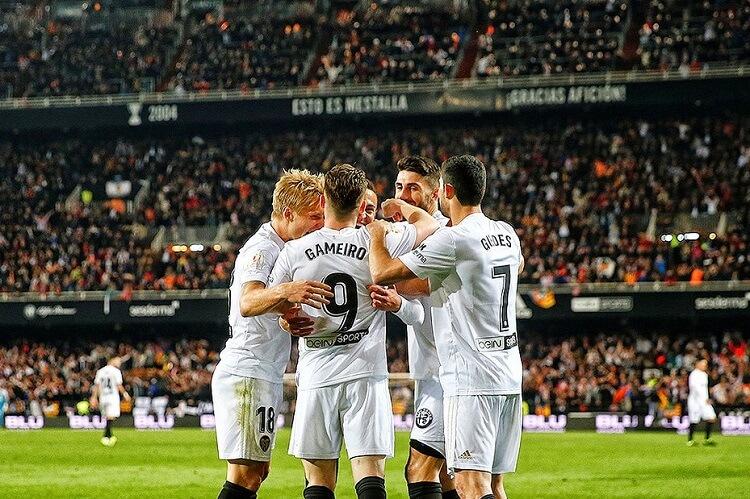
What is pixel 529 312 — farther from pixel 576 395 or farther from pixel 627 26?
pixel 627 26

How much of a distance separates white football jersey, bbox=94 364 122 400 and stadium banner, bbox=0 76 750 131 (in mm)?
17650

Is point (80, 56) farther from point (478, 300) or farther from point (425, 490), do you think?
point (478, 300)

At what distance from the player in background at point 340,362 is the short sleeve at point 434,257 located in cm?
29

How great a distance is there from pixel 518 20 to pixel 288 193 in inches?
1473

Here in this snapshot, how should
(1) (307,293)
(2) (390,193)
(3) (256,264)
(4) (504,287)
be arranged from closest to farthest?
(1) (307,293), (3) (256,264), (4) (504,287), (2) (390,193)

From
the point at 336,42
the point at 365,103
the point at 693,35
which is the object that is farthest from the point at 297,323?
the point at 336,42

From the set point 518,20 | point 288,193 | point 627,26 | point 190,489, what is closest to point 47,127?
point 518,20

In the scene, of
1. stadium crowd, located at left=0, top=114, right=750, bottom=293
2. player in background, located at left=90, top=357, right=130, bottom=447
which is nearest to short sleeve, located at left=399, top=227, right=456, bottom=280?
player in background, located at left=90, top=357, right=130, bottom=447

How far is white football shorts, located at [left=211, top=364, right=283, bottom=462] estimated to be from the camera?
7844 mm

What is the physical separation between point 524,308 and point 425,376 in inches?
1130

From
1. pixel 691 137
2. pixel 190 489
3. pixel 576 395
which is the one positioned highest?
pixel 691 137

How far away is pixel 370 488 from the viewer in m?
7.26

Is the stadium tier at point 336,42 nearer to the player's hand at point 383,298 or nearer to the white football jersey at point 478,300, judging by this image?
the white football jersey at point 478,300

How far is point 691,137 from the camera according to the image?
41.2 metres
